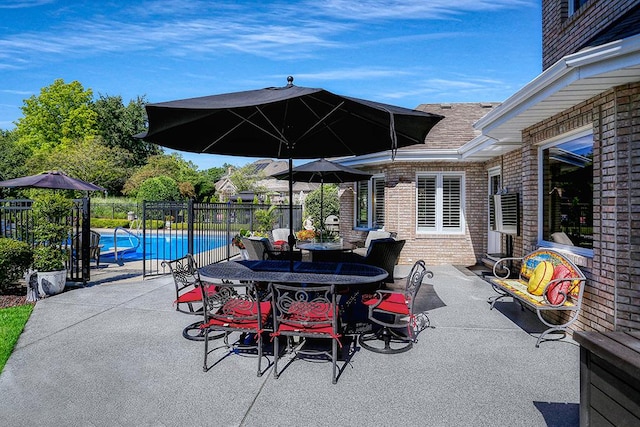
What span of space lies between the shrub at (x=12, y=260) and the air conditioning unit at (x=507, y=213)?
8.71 meters

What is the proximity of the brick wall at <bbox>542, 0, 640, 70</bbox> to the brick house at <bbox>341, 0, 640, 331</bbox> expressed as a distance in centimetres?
2

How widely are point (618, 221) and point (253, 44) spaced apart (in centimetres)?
1162

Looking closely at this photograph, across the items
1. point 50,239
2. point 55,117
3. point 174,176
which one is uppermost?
point 55,117

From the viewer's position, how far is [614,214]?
4.07m

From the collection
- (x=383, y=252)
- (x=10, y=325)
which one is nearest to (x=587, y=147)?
(x=383, y=252)

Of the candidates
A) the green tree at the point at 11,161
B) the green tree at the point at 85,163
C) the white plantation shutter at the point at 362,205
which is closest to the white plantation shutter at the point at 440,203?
the white plantation shutter at the point at 362,205

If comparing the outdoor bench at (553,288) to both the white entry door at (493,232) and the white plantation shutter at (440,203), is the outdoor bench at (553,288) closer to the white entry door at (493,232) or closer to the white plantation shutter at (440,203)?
the white entry door at (493,232)

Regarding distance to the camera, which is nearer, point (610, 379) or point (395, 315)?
point (610, 379)

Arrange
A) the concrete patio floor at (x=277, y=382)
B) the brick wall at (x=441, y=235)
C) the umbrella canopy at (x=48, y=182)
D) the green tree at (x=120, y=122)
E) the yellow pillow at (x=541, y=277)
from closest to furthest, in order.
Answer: the concrete patio floor at (x=277, y=382), the yellow pillow at (x=541, y=277), the umbrella canopy at (x=48, y=182), the brick wall at (x=441, y=235), the green tree at (x=120, y=122)

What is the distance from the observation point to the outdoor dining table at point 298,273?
4000 mm

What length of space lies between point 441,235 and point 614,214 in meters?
6.64

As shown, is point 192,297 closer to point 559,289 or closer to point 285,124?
point 285,124

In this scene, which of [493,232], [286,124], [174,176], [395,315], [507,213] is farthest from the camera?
[174,176]

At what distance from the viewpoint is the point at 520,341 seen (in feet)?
15.1
